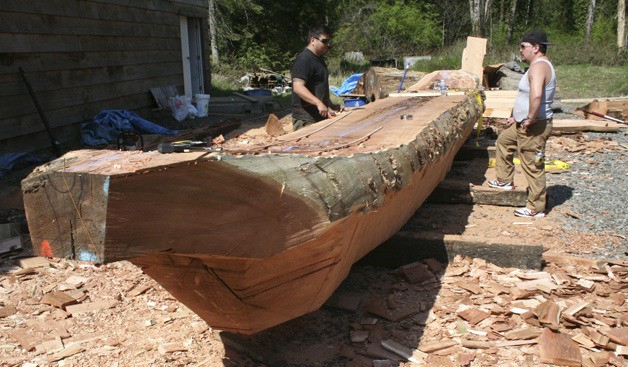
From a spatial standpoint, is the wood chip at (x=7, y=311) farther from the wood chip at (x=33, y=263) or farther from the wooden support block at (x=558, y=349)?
the wooden support block at (x=558, y=349)

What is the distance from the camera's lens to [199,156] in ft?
6.18

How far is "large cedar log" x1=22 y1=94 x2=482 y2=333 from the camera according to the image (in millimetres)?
1766

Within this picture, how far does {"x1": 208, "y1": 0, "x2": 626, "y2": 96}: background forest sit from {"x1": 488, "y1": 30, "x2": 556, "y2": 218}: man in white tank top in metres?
15.8

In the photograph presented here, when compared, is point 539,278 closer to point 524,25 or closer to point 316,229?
point 316,229

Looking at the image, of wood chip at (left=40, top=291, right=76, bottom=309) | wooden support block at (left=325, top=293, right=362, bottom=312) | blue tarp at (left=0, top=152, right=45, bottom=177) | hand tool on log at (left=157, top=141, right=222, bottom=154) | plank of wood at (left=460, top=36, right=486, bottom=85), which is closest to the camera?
hand tool on log at (left=157, top=141, right=222, bottom=154)

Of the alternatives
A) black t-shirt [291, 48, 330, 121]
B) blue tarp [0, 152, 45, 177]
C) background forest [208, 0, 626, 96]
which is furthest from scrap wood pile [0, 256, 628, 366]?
background forest [208, 0, 626, 96]

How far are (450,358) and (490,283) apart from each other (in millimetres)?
953

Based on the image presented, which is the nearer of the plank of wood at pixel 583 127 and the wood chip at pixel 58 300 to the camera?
the wood chip at pixel 58 300

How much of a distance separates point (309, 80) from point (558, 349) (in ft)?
11.5

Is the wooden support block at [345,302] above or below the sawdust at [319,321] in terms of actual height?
above

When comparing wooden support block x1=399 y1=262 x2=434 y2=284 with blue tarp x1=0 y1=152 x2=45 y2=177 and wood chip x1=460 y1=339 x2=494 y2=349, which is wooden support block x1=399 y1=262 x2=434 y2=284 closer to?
wood chip x1=460 y1=339 x2=494 y2=349

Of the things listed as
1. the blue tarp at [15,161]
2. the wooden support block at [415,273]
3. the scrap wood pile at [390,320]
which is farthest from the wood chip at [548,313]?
the blue tarp at [15,161]

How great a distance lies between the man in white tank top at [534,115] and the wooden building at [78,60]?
250 inches

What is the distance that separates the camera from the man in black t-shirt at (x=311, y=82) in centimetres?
536
